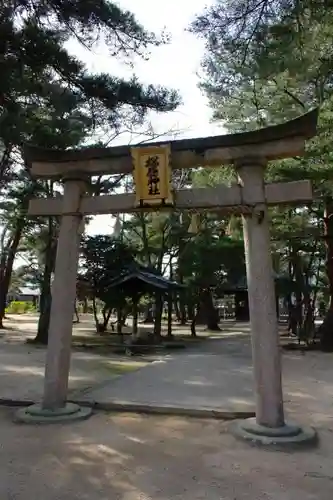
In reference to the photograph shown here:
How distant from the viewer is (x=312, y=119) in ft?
16.9

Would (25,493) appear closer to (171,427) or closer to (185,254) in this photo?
(171,427)

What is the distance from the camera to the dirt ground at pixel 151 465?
350 cm

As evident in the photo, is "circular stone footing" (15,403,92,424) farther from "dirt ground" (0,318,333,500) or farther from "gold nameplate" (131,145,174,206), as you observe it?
"gold nameplate" (131,145,174,206)

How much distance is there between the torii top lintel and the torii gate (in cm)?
1

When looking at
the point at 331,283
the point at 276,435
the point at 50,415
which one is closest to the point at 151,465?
the point at 276,435

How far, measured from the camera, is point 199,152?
5680mm

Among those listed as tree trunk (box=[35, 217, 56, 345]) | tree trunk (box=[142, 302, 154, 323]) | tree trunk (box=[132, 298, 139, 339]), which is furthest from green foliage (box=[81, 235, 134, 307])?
tree trunk (box=[142, 302, 154, 323])

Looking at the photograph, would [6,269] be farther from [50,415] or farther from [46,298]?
[50,415]

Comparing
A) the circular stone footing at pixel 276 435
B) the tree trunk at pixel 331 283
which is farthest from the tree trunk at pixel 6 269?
the circular stone footing at pixel 276 435

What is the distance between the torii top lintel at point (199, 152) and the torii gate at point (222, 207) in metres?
0.01

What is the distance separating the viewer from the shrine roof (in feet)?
17.0

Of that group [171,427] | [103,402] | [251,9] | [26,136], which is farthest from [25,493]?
[251,9]

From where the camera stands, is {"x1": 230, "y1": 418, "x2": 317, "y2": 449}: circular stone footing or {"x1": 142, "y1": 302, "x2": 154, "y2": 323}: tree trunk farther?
{"x1": 142, "y1": 302, "x2": 154, "y2": 323}: tree trunk

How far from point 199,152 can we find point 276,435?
129 inches
